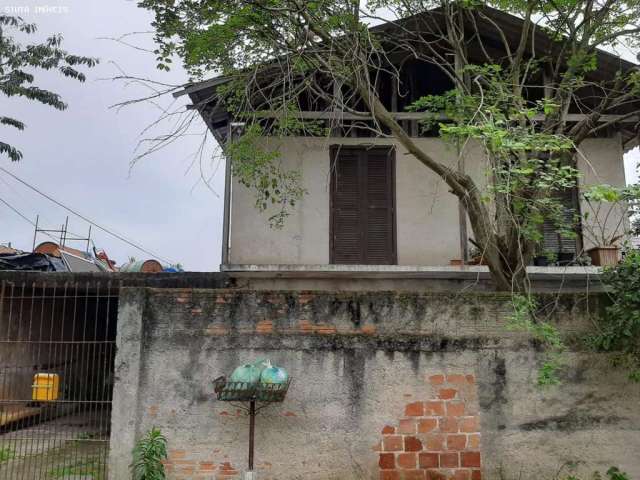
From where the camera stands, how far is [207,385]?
482cm

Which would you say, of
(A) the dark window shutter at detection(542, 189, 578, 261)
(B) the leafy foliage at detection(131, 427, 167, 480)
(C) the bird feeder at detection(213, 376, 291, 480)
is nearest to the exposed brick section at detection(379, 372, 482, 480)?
(C) the bird feeder at detection(213, 376, 291, 480)

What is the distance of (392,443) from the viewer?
470 centimetres

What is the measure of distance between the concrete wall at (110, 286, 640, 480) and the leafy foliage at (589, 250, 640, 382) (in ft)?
0.49

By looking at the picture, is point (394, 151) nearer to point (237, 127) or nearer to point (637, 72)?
point (237, 127)

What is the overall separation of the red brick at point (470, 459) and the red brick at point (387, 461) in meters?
0.61

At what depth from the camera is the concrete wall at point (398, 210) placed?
325 inches

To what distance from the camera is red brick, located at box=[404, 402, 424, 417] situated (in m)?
4.74

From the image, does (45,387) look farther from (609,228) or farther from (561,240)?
(609,228)

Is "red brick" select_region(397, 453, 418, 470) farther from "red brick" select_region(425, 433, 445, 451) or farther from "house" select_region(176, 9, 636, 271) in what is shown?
"house" select_region(176, 9, 636, 271)

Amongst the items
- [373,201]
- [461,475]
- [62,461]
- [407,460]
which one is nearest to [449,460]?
[461,475]

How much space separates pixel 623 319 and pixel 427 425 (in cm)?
191

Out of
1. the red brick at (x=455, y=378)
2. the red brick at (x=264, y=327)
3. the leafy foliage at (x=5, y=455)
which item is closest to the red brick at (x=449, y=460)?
the red brick at (x=455, y=378)

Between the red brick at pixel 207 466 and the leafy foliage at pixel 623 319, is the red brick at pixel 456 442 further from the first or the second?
the red brick at pixel 207 466

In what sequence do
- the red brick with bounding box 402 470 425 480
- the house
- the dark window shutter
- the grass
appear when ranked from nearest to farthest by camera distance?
the red brick with bounding box 402 470 425 480 < the grass < the house < the dark window shutter
